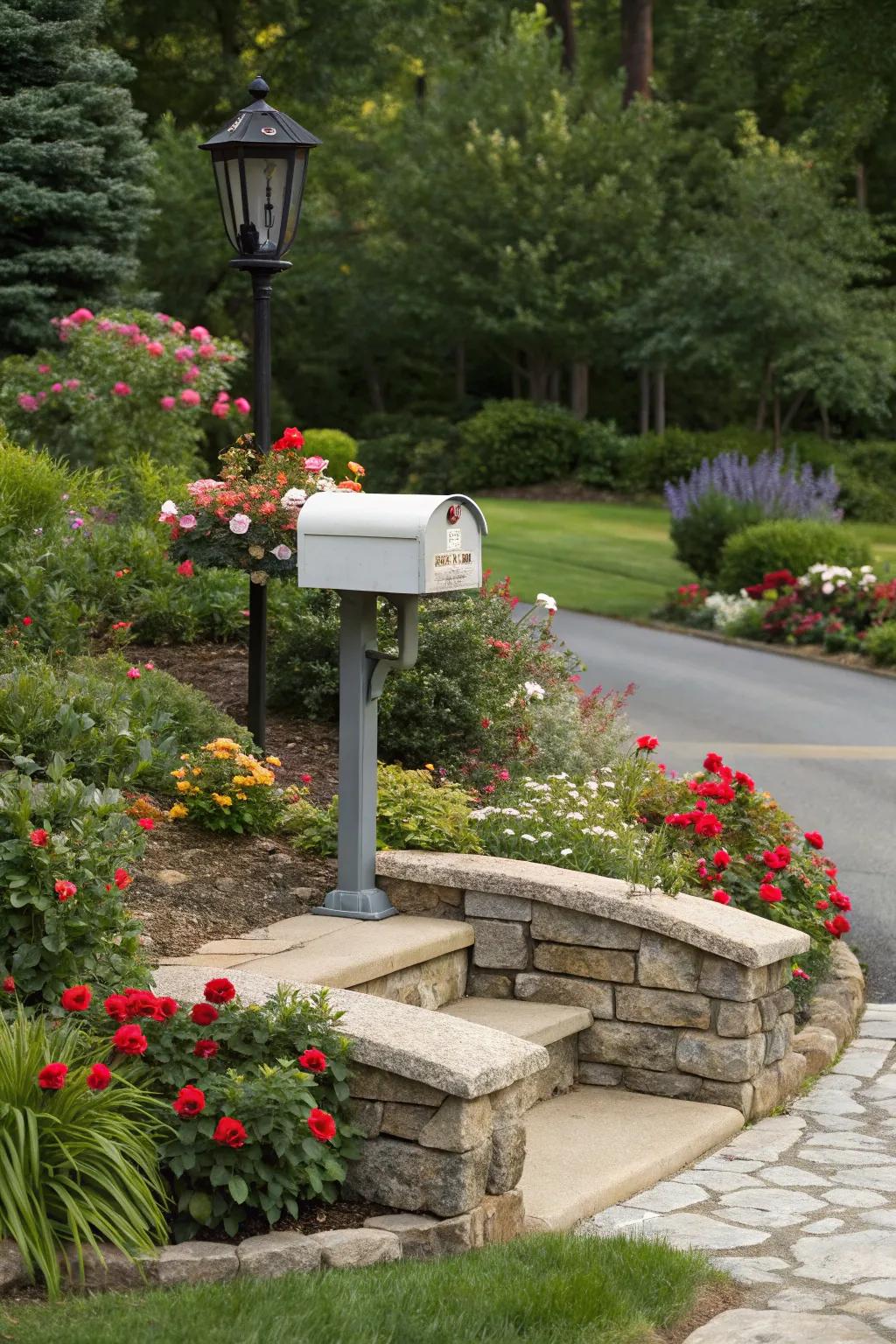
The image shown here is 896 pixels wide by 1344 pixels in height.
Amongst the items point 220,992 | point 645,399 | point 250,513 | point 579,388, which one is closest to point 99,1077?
point 220,992

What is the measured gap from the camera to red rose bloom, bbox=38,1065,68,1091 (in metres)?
3.33

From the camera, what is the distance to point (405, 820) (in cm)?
554

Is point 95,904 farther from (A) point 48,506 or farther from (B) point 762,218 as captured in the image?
(B) point 762,218

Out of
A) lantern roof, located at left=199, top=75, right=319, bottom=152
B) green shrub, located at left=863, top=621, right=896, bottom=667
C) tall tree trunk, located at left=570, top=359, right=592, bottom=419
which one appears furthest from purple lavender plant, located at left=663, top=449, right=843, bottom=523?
tall tree trunk, located at left=570, top=359, right=592, bottom=419

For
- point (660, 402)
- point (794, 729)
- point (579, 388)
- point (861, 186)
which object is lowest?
point (794, 729)

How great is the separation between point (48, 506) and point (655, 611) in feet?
30.9

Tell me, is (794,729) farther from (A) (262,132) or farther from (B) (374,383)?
(B) (374,383)

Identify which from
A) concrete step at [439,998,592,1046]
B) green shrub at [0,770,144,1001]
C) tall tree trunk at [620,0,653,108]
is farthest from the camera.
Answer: tall tree trunk at [620,0,653,108]

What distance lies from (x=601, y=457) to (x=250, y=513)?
869 inches

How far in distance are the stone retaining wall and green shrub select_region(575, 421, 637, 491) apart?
23375mm

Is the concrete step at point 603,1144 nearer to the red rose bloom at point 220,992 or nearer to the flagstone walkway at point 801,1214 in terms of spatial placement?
the flagstone walkway at point 801,1214

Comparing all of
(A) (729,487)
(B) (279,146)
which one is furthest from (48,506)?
(A) (729,487)

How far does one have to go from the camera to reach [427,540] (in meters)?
4.79

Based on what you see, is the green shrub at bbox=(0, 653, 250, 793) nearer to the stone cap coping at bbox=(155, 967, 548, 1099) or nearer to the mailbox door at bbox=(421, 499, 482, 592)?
the mailbox door at bbox=(421, 499, 482, 592)
